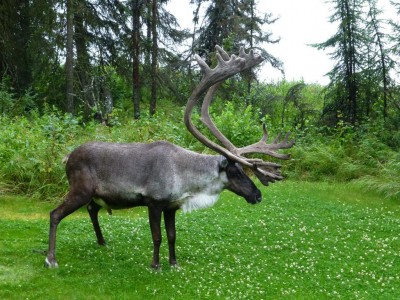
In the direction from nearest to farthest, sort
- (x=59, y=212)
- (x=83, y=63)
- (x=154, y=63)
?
1. (x=59, y=212)
2. (x=83, y=63)
3. (x=154, y=63)

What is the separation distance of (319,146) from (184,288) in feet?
30.9

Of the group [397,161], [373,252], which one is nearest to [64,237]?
[373,252]

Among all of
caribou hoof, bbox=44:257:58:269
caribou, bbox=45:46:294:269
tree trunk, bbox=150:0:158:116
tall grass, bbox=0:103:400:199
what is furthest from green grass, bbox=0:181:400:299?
tree trunk, bbox=150:0:158:116

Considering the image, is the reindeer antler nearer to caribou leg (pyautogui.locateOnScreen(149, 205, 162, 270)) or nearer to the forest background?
caribou leg (pyautogui.locateOnScreen(149, 205, 162, 270))

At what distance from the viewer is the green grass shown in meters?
6.82

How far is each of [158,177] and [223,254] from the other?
6.18 feet

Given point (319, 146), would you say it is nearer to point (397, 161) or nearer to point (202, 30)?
point (397, 161)

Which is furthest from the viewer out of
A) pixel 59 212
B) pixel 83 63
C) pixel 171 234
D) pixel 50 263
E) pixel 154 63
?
pixel 154 63

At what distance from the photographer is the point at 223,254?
829 cm

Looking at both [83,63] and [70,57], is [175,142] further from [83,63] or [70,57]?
[83,63]

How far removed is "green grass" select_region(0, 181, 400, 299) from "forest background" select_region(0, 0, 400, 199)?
7.43ft

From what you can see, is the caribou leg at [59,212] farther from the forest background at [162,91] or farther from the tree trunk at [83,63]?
the tree trunk at [83,63]

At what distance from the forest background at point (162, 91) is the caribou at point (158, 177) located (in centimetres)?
434

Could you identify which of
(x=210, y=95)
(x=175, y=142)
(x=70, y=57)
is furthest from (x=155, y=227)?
(x=70, y=57)
